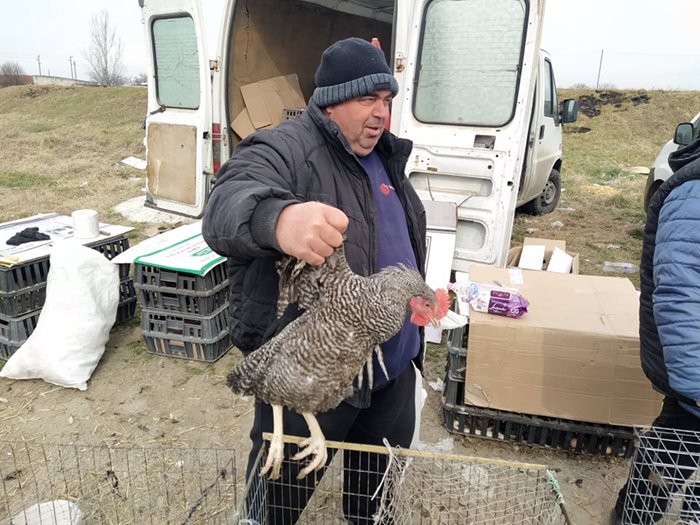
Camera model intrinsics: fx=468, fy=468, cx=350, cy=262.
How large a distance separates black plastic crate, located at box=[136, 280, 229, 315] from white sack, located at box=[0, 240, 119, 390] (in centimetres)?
38

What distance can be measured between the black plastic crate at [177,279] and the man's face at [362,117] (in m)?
2.49

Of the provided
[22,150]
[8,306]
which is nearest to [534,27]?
[8,306]

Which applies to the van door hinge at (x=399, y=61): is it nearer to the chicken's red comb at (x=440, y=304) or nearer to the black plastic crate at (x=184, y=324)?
the black plastic crate at (x=184, y=324)

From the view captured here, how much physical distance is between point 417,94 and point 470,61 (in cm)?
48

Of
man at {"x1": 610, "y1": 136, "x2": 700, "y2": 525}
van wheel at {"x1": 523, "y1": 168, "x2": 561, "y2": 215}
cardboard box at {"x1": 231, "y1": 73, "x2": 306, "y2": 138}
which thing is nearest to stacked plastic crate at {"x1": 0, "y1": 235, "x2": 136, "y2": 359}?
cardboard box at {"x1": 231, "y1": 73, "x2": 306, "y2": 138}

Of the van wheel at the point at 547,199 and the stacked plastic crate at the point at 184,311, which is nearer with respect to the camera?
the stacked plastic crate at the point at 184,311

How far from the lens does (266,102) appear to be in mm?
5645

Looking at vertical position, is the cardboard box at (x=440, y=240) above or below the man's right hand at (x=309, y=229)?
below

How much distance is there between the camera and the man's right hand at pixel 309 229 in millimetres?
1188

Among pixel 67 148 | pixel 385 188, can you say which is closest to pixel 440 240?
pixel 385 188

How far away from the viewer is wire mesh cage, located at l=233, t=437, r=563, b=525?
5.85 feet

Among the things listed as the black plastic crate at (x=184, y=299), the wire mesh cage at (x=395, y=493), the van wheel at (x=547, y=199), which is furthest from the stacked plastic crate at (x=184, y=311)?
the van wheel at (x=547, y=199)

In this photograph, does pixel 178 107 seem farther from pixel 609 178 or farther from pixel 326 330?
pixel 609 178

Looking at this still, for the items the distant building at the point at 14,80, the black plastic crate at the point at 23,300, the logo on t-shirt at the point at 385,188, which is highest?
the distant building at the point at 14,80
